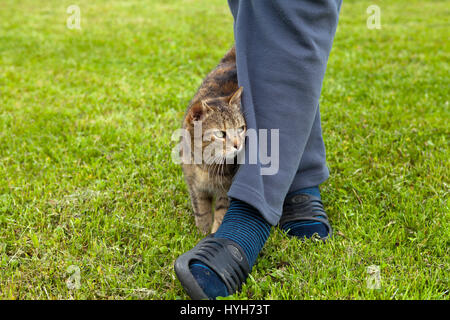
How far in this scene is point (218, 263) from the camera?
1805 millimetres

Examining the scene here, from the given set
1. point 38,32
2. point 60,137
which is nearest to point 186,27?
point 38,32

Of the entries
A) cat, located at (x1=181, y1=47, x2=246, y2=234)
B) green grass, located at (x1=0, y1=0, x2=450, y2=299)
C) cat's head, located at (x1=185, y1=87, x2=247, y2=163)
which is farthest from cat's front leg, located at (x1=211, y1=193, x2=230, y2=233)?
cat's head, located at (x1=185, y1=87, x2=247, y2=163)

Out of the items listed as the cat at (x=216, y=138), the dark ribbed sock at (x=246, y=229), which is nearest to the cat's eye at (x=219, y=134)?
the cat at (x=216, y=138)

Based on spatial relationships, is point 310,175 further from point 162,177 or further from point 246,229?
point 162,177

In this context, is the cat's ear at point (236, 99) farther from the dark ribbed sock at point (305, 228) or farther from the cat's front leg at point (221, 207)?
→ the dark ribbed sock at point (305, 228)

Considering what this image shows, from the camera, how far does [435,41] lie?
275 inches

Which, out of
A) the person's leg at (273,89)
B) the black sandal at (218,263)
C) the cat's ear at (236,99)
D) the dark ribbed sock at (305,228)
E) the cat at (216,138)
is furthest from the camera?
the dark ribbed sock at (305,228)

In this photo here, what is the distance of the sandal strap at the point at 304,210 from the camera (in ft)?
7.64

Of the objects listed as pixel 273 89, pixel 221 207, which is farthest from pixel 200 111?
pixel 221 207

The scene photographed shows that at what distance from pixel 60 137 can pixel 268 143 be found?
2286 mm

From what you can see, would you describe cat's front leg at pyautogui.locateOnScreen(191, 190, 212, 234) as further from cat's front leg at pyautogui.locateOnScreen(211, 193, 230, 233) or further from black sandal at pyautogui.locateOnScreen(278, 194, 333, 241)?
black sandal at pyautogui.locateOnScreen(278, 194, 333, 241)

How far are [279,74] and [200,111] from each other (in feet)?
1.64

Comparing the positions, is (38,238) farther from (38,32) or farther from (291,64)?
(38,32)

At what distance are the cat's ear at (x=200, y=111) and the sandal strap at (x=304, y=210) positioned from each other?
73 cm
